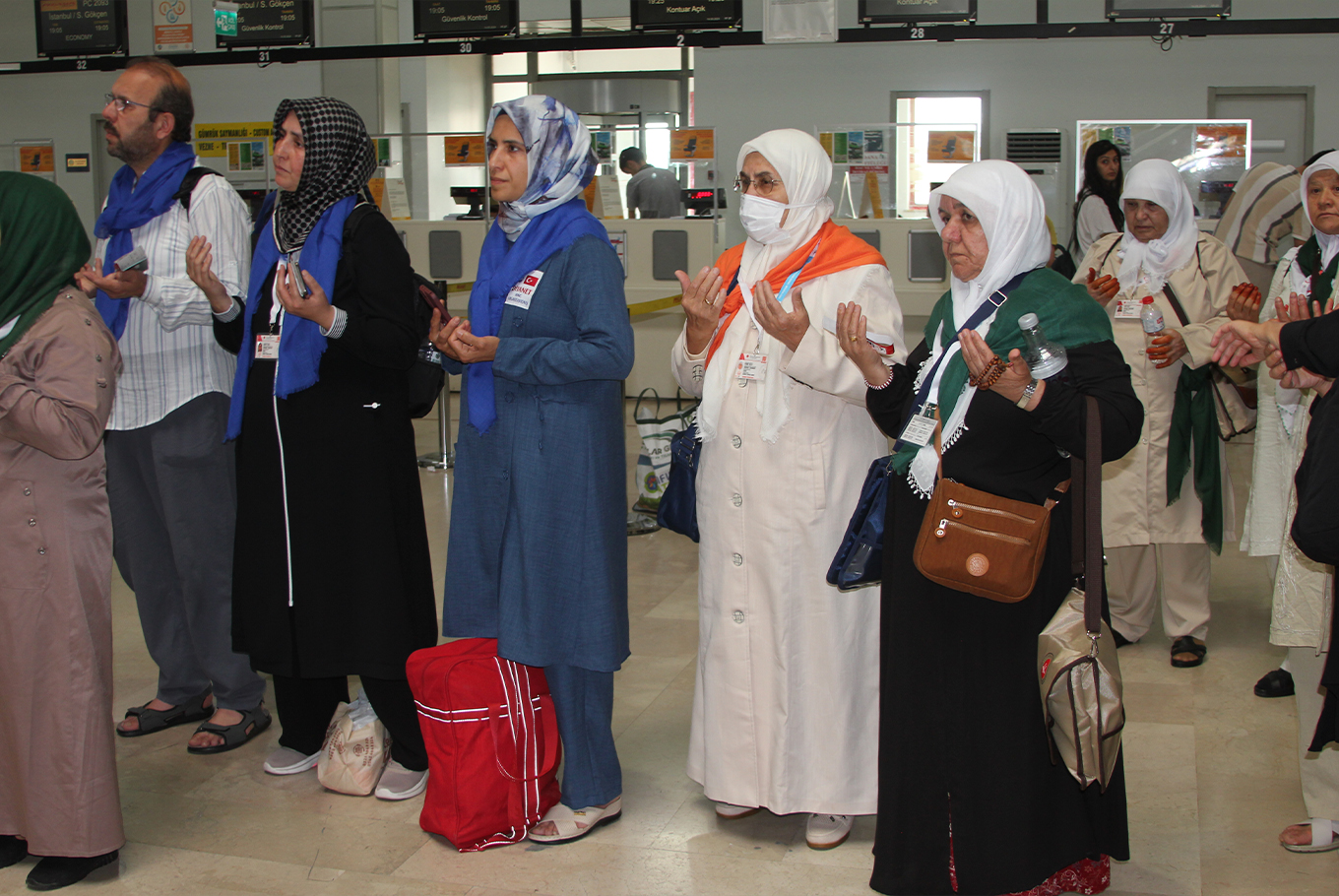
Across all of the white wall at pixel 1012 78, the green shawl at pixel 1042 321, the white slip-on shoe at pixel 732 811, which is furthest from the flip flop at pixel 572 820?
the white wall at pixel 1012 78

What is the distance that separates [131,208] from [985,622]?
2.51 m

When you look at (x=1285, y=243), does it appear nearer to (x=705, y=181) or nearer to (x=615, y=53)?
(x=705, y=181)

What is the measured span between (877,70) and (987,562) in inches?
391

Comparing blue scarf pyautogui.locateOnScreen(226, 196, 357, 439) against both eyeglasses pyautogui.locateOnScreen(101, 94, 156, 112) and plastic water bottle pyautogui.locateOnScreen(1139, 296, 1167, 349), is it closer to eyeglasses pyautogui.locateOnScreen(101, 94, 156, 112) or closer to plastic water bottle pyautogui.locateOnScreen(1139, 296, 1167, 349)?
eyeglasses pyautogui.locateOnScreen(101, 94, 156, 112)

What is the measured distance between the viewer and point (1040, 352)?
2.16 metres

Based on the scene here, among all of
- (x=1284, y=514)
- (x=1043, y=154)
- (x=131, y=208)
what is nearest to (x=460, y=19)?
(x=1043, y=154)

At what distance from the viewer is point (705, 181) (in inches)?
370

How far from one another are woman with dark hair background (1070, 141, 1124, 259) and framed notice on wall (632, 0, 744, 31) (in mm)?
3244

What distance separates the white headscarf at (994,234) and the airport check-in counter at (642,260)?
6316mm

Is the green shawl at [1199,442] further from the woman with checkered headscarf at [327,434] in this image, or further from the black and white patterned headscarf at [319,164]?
the black and white patterned headscarf at [319,164]

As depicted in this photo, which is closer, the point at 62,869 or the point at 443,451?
the point at 62,869

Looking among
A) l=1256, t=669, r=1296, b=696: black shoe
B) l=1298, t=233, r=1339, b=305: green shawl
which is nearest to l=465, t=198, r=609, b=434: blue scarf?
l=1298, t=233, r=1339, b=305: green shawl

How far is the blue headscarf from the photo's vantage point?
2754 mm

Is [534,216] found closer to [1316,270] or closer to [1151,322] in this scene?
[1151,322]
